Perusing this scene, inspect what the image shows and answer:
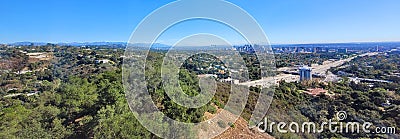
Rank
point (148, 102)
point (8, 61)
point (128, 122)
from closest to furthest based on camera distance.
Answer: point (128, 122)
point (148, 102)
point (8, 61)

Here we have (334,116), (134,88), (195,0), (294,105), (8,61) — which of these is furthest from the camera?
(8,61)

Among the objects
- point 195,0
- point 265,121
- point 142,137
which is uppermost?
point 195,0

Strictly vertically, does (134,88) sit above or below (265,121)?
above

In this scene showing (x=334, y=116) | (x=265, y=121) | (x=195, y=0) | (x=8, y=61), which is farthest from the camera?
(x=8, y=61)

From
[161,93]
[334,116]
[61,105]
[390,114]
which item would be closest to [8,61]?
[61,105]

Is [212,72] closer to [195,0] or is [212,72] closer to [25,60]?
[195,0]

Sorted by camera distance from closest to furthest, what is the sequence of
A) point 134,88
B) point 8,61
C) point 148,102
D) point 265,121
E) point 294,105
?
point 134,88, point 148,102, point 265,121, point 294,105, point 8,61

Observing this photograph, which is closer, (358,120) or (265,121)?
(265,121)

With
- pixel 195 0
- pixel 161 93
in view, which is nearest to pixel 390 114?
pixel 161 93

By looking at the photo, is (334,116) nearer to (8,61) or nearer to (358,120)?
(358,120)
